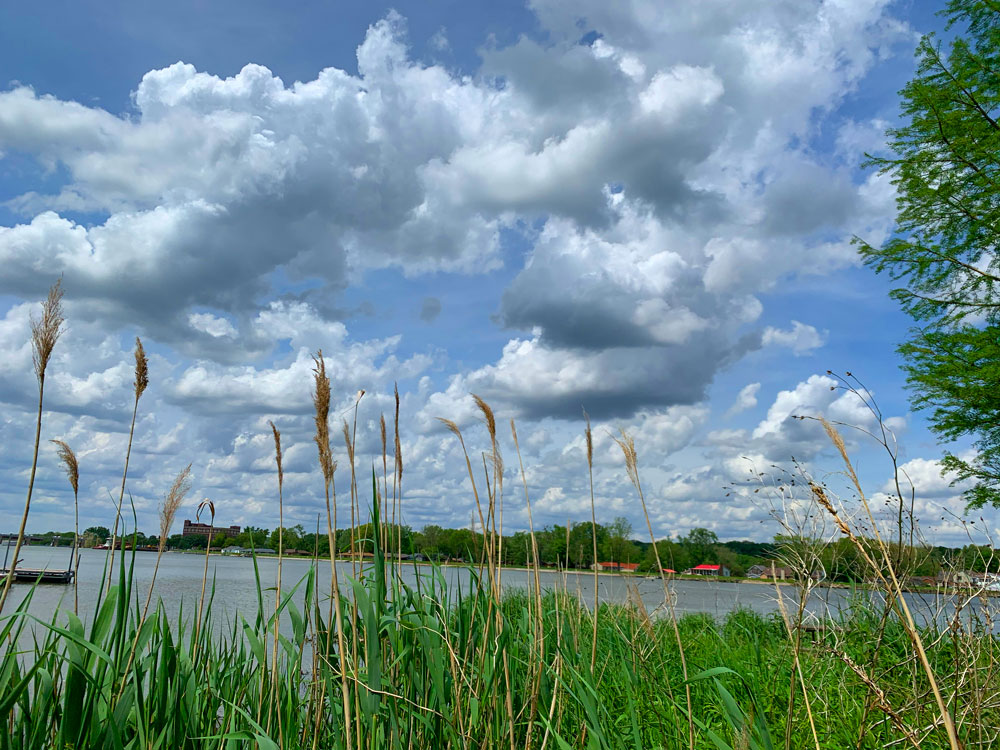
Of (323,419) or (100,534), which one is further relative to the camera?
(100,534)

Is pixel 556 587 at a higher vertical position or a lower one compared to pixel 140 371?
lower

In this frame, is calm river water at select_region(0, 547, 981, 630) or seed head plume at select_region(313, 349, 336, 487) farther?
calm river water at select_region(0, 547, 981, 630)

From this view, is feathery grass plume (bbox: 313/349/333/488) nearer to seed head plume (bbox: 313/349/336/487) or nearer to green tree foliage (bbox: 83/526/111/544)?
seed head plume (bbox: 313/349/336/487)

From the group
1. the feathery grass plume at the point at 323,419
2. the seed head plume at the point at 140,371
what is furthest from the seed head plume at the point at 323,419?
the seed head plume at the point at 140,371

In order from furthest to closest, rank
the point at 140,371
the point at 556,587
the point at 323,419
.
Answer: the point at 556,587 < the point at 140,371 < the point at 323,419

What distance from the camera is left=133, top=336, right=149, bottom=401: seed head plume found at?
3402mm

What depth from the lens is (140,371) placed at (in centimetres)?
343

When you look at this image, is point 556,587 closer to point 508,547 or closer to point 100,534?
point 508,547

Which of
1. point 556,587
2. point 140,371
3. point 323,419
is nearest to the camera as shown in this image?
point 323,419

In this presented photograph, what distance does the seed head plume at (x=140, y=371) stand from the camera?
11.2 feet

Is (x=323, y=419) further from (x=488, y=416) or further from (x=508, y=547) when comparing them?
(x=508, y=547)

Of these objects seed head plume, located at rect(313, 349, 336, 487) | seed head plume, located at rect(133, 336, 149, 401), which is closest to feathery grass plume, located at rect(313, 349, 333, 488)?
seed head plume, located at rect(313, 349, 336, 487)

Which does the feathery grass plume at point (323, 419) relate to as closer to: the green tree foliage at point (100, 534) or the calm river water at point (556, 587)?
the calm river water at point (556, 587)

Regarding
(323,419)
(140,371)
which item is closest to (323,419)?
(323,419)
